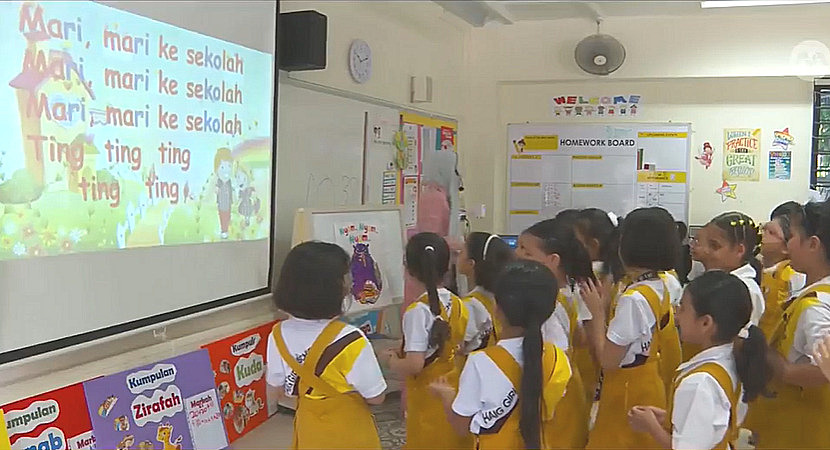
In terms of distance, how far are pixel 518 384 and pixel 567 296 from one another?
937 mm

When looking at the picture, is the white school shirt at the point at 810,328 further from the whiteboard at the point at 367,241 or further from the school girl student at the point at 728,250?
the whiteboard at the point at 367,241

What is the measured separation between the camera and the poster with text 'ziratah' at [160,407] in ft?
9.23

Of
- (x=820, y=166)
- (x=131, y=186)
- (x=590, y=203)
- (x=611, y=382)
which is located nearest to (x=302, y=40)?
(x=131, y=186)

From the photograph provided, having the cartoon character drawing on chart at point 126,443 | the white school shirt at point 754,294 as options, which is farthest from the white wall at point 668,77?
the cartoon character drawing on chart at point 126,443

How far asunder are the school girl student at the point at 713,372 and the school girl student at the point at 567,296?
0.58 m

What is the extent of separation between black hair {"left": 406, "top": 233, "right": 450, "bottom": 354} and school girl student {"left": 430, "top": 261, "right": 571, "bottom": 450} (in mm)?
663

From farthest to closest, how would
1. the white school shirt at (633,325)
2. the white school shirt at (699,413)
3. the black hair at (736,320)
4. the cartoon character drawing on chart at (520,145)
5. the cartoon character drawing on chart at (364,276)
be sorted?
the cartoon character drawing on chart at (520,145) → the cartoon character drawing on chart at (364,276) → the white school shirt at (633,325) → the black hair at (736,320) → the white school shirt at (699,413)

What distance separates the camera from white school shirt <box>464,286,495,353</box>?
2992 millimetres

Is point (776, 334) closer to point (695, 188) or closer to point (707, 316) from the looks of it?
point (707, 316)

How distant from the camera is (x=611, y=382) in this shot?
2.74 m

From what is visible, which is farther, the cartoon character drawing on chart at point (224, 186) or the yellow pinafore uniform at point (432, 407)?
the cartoon character drawing on chart at point (224, 186)

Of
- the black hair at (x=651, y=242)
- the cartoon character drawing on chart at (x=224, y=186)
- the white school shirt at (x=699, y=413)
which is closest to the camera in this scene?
the white school shirt at (x=699, y=413)

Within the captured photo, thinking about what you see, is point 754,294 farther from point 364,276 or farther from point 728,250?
point 364,276

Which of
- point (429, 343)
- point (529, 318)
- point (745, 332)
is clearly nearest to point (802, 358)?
point (745, 332)
